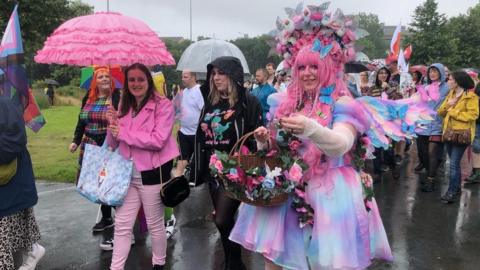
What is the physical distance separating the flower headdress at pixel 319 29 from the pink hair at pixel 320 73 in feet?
0.24

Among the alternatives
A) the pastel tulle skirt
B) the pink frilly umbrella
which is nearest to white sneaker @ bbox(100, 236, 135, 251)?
the pink frilly umbrella

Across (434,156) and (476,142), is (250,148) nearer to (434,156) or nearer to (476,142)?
(434,156)

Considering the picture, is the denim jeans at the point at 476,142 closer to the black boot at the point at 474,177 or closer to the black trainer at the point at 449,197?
the black boot at the point at 474,177

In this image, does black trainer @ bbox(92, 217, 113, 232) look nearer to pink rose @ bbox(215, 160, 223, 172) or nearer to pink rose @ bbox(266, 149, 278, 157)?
pink rose @ bbox(215, 160, 223, 172)

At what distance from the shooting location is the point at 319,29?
2859 mm

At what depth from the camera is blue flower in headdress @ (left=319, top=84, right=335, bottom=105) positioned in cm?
270

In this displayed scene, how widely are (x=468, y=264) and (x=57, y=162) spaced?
27.0 ft

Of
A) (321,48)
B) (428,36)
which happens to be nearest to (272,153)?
(321,48)

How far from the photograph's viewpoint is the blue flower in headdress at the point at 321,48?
2719 millimetres

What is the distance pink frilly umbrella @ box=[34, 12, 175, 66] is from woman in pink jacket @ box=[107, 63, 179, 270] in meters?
0.40

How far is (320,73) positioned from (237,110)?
1.24 m

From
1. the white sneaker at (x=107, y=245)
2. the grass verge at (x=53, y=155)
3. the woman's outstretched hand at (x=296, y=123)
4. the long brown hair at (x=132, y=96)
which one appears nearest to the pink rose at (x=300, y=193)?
the woman's outstretched hand at (x=296, y=123)

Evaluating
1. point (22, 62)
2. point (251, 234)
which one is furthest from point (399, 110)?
point (22, 62)

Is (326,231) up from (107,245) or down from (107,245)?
up
